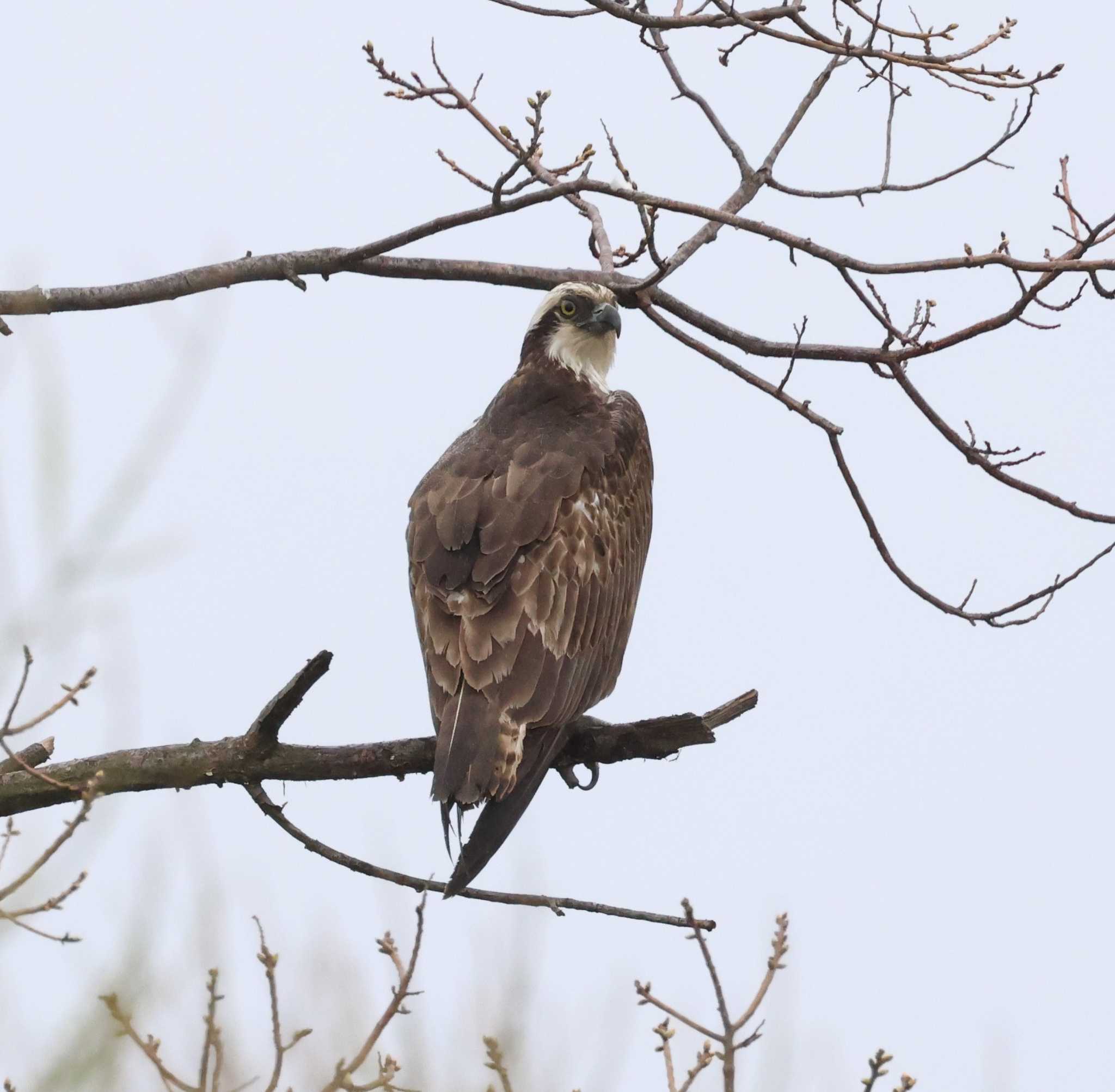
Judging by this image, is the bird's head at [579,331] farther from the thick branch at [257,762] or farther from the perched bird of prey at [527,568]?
the thick branch at [257,762]

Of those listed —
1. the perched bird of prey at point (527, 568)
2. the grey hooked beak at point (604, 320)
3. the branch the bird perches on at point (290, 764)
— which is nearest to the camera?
the branch the bird perches on at point (290, 764)

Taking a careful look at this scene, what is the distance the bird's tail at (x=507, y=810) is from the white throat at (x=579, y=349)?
2102 millimetres

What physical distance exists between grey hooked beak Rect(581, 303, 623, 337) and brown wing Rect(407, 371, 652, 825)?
1.31 ft

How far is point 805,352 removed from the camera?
6.33 meters

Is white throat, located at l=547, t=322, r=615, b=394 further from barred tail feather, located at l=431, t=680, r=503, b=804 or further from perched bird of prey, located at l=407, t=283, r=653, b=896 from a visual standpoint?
barred tail feather, located at l=431, t=680, r=503, b=804

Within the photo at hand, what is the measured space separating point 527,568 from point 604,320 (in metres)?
1.65

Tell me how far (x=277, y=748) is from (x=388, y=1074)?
1.98m

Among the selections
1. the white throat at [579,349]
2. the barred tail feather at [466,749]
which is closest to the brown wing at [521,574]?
the barred tail feather at [466,749]

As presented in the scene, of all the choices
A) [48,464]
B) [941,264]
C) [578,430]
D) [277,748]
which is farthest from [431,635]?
[48,464]

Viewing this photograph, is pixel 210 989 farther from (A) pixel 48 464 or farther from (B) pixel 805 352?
(B) pixel 805 352

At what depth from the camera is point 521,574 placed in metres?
6.64

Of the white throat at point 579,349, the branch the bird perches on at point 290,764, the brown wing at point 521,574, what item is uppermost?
the white throat at point 579,349

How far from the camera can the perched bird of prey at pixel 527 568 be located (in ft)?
19.9

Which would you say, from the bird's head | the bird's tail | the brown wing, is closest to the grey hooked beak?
the bird's head
